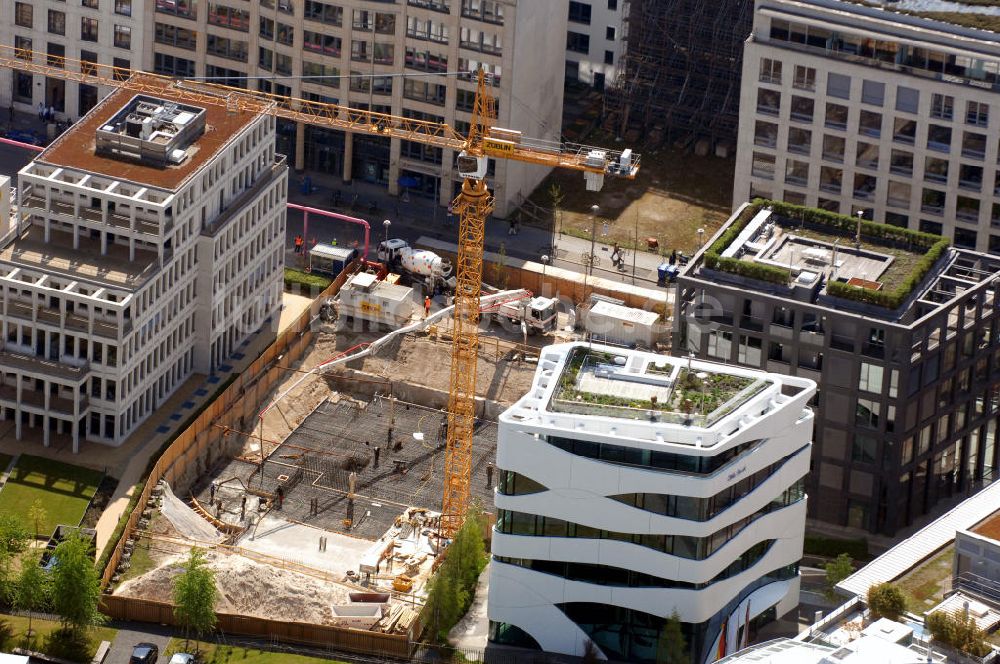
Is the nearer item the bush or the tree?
the bush

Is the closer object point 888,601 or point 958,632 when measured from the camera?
point 958,632

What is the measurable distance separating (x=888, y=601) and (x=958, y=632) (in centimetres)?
863

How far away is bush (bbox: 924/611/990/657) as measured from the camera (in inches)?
7421

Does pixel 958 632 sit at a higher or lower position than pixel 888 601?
higher

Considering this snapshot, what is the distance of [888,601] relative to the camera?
196 metres

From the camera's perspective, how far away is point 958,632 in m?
189

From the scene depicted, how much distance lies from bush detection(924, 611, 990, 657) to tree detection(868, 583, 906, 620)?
5580 millimetres

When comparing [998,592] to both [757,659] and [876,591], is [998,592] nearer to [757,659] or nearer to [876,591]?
[876,591]

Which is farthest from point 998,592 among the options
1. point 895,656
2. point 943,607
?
point 895,656

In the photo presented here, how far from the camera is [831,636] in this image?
192m

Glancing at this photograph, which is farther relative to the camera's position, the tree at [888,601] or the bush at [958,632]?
the tree at [888,601]

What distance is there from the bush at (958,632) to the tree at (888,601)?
5.58 metres

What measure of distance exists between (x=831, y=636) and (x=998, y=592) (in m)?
15.4

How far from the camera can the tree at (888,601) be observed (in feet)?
644
